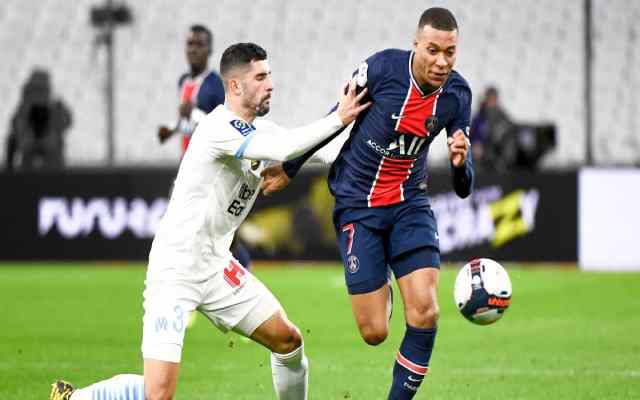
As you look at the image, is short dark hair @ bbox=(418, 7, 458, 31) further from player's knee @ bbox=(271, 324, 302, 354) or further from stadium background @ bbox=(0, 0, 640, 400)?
stadium background @ bbox=(0, 0, 640, 400)

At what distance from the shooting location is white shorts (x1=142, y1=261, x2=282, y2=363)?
237 inches

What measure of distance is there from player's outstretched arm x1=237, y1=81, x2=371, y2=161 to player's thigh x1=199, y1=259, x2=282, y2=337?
24.8 inches

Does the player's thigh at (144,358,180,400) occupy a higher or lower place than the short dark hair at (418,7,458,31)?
lower

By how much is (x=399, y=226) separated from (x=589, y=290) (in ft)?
25.3

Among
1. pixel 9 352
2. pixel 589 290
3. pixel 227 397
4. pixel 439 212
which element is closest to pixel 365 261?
pixel 227 397

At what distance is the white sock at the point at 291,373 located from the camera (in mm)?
6562

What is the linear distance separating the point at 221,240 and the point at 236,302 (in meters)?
0.32

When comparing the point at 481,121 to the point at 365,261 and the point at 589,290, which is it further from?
the point at 365,261

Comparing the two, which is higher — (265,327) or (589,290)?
(265,327)

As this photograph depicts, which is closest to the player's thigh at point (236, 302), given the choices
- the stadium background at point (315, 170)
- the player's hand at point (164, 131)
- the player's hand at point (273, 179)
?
the player's hand at point (273, 179)

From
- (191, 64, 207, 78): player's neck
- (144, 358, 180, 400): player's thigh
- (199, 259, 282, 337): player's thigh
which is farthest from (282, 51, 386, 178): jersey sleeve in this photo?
(191, 64, 207, 78): player's neck

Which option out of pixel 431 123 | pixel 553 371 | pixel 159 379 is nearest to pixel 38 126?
pixel 553 371

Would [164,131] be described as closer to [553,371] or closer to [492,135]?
[553,371]

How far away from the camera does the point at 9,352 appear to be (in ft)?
31.8
